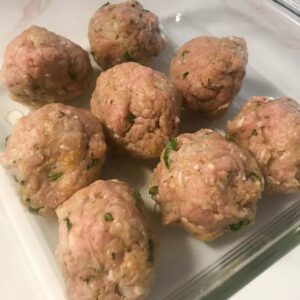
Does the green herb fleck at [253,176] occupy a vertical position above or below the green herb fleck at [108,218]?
above

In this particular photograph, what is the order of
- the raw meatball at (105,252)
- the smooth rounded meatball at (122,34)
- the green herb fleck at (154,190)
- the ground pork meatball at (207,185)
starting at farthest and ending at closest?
the smooth rounded meatball at (122,34)
the green herb fleck at (154,190)
the ground pork meatball at (207,185)
the raw meatball at (105,252)

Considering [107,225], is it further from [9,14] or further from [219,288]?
[9,14]

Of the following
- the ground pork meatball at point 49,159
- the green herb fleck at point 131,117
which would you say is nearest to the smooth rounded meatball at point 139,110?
the green herb fleck at point 131,117

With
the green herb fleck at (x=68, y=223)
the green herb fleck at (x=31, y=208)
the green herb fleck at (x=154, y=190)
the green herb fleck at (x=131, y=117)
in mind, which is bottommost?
the green herb fleck at (x=31, y=208)

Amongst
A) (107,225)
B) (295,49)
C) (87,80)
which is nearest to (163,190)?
(107,225)

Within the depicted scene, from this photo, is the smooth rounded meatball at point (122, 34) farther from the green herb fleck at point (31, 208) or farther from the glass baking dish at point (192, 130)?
the green herb fleck at point (31, 208)

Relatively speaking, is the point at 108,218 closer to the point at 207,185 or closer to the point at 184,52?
the point at 207,185
